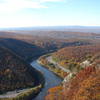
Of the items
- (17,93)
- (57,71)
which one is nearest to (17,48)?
(57,71)

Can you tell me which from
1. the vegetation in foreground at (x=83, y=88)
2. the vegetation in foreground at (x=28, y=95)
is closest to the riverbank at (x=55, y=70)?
the vegetation in foreground at (x=28, y=95)

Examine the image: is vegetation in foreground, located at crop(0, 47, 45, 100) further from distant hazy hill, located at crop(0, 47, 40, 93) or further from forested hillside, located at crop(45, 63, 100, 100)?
forested hillside, located at crop(45, 63, 100, 100)

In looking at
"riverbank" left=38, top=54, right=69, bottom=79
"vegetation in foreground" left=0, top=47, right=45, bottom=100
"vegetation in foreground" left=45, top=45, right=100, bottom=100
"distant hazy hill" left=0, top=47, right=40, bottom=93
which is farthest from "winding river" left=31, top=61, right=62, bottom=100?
"distant hazy hill" left=0, top=47, right=40, bottom=93

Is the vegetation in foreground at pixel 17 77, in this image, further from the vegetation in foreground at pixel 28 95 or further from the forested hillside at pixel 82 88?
the forested hillside at pixel 82 88

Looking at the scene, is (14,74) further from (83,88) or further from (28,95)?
(83,88)

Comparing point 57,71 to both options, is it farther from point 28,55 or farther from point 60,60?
point 28,55

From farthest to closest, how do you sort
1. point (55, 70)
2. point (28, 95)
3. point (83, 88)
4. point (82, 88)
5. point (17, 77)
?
point (55, 70), point (17, 77), point (28, 95), point (82, 88), point (83, 88)

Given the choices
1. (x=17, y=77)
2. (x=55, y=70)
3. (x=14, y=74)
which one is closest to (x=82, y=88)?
(x=17, y=77)

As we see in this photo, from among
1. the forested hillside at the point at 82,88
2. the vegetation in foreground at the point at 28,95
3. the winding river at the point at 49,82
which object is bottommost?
the winding river at the point at 49,82
